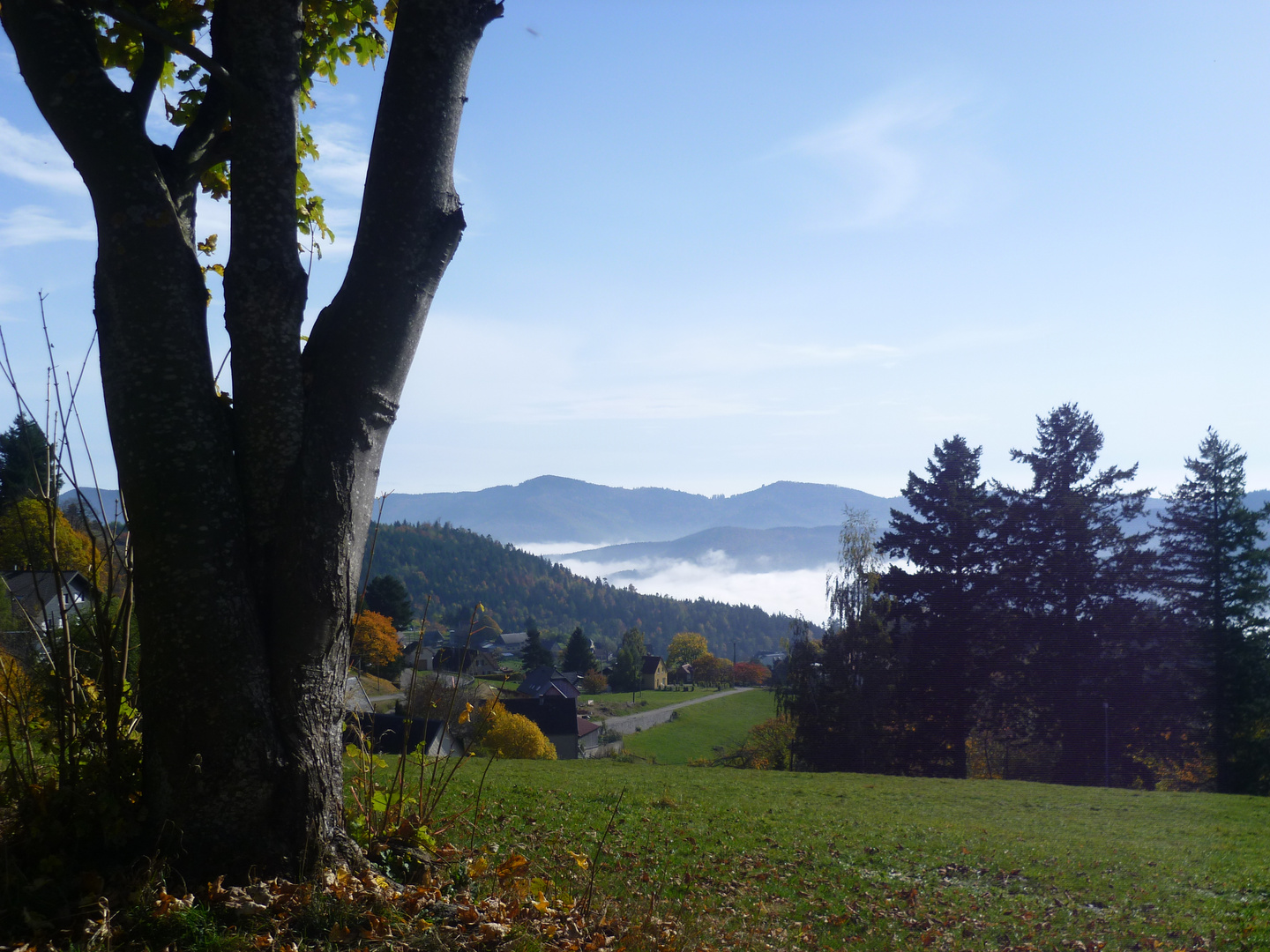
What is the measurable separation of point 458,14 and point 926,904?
25.9 ft

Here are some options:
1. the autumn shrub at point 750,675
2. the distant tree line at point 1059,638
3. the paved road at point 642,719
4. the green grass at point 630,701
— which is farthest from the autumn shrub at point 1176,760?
the autumn shrub at point 750,675

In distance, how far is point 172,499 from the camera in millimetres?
2701

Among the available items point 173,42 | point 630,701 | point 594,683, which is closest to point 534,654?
point 594,683

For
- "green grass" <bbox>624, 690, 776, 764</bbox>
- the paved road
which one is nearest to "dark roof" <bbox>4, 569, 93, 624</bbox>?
"green grass" <bbox>624, 690, 776, 764</bbox>

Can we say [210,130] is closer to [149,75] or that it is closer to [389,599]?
[149,75]

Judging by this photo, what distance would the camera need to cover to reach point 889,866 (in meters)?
8.77

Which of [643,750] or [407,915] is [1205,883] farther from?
[643,750]

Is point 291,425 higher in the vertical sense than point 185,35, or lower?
lower

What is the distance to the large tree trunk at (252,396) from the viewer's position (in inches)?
105

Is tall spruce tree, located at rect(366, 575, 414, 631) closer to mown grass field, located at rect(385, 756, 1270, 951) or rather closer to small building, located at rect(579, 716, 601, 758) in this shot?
small building, located at rect(579, 716, 601, 758)

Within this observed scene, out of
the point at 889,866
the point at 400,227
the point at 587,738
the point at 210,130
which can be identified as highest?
the point at 210,130

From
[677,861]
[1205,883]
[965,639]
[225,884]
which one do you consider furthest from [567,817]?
[965,639]

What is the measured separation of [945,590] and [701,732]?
95.8ft

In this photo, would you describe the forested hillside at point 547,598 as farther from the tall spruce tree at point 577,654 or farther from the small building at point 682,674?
the tall spruce tree at point 577,654
